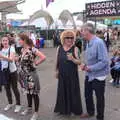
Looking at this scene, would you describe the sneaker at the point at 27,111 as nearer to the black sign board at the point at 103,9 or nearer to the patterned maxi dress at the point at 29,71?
the patterned maxi dress at the point at 29,71

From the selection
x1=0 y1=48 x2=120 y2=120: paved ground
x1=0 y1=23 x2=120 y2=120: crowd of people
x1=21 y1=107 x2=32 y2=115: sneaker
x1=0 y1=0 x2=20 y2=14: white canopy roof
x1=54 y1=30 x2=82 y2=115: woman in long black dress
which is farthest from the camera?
x1=0 y1=0 x2=20 y2=14: white canopy roof

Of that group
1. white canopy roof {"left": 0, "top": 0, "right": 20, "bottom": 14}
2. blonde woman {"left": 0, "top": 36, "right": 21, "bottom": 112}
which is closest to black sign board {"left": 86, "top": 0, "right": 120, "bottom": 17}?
white canopy roof {"left": 0, "top": 0, "right": 20, "bottom": 14}

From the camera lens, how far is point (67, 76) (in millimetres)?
6332

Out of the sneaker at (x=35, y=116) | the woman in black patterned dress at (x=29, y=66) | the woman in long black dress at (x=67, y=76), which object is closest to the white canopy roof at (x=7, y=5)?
the woman in black patterned dress at (x=29, y=66)

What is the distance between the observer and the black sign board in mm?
20056

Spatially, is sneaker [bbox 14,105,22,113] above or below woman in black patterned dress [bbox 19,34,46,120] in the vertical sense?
below

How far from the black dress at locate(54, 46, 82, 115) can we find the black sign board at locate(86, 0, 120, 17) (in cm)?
1415

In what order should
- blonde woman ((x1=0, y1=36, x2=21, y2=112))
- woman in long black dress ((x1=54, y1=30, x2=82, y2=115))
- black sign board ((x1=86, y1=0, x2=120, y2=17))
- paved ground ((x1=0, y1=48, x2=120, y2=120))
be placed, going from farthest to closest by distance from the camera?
black sign board ((x1=86, y1=0, x2=120, y2=17))
blonde woman ((x1=0, y1=36, x2=21, y2=112))
paved ground ((x1=0, y1=48, x2=120, y2=120))
woman in long black dress ((x1=54, y1=30, x2=82, y2=115))

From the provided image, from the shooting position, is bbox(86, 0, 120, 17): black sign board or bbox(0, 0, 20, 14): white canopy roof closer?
bbox(86, 0, 120, 17): black sign board

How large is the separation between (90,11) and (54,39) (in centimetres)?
889

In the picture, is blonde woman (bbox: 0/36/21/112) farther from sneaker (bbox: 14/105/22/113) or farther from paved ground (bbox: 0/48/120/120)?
paved ground (bbox: 0/48/120/120)

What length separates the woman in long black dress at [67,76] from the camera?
626 centimetres

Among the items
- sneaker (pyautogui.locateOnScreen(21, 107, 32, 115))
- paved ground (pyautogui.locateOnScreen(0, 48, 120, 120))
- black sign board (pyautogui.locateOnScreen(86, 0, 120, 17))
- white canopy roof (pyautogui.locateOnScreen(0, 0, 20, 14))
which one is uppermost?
white canopy roof (pyautogui.locateOnScreen(0, 0, 20, 14))

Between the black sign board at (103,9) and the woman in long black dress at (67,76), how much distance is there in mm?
14108
